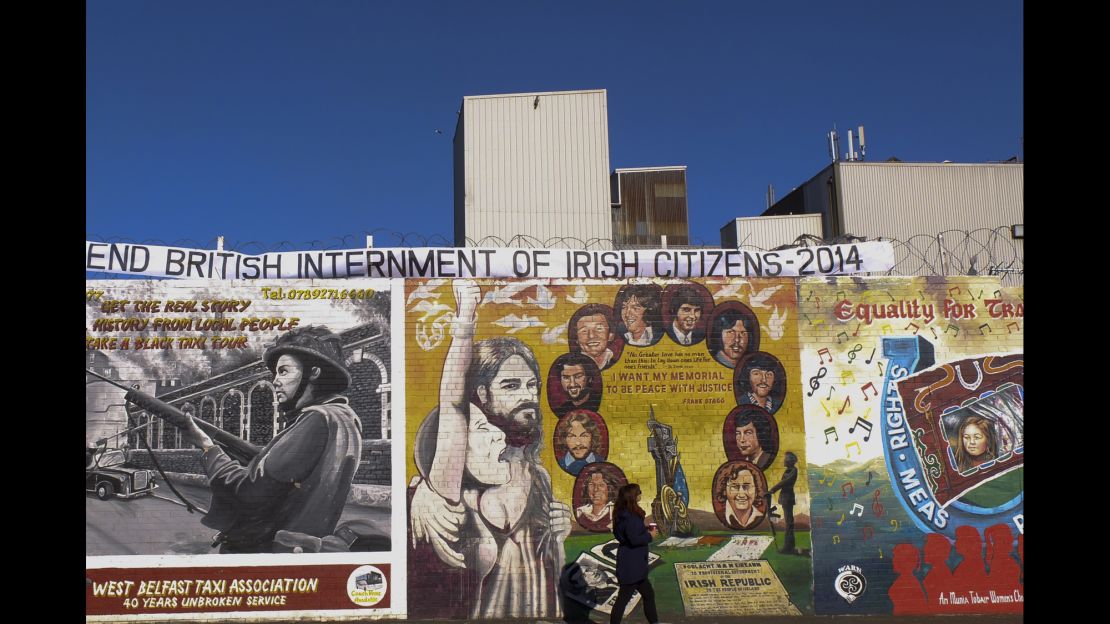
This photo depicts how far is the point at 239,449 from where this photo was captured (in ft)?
39.0

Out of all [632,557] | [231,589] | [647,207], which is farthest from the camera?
[647,207]

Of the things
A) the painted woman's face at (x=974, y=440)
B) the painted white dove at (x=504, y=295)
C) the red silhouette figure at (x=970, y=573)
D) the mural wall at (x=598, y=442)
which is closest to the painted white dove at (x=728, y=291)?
the mural wall at (x=598, y=442)

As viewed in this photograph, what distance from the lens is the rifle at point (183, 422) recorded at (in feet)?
39.0

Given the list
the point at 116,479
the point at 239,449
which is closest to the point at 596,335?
the point at 239,449

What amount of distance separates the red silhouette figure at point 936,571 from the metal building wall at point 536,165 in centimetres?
958

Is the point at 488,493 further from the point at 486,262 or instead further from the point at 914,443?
the point at 914,443

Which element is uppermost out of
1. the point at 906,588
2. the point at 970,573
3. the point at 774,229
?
the point at 774,229

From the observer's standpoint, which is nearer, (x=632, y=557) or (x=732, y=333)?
(x=632, y=557)

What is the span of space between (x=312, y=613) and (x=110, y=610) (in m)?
2.55

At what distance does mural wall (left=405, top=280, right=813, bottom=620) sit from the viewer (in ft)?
38.8

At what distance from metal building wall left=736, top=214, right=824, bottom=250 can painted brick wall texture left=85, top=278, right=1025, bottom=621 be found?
28.0 ft

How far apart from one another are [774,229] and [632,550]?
13161 mm

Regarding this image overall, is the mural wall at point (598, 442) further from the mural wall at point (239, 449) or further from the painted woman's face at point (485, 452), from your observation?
the mural wall at point (239, 449)
